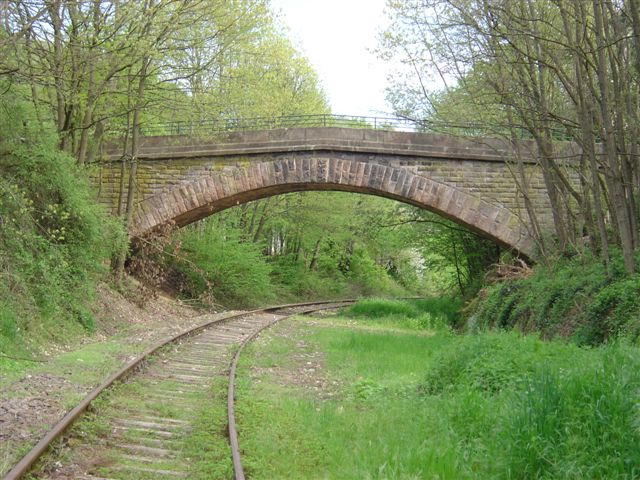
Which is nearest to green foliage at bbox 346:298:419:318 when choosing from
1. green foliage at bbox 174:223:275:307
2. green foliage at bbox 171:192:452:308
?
green foliage at bbox 171:192:452:308

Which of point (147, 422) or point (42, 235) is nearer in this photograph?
point (147, 422)

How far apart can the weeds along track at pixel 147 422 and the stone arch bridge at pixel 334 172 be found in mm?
9128

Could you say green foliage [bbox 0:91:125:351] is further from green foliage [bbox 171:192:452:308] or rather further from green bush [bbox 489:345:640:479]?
green bush [bbox 489:345:640:479]

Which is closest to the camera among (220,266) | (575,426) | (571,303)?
(575,426)

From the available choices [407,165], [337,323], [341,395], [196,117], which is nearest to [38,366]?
[341,395]

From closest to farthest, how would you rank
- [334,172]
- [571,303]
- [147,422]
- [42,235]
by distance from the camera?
[147,422]
[571,303]
[42,235]
[334,172]

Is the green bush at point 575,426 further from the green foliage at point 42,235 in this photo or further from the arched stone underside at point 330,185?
the arched stone underside at point 330,185

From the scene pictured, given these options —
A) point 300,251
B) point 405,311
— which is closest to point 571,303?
point 405,311

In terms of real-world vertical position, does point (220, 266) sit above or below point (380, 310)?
above

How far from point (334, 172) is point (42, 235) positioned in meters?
8.65

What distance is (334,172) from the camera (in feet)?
63.7

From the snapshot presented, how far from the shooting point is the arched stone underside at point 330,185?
18.8 metres

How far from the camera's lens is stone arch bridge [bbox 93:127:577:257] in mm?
18859

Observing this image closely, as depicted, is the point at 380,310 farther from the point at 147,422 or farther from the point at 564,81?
the point at 147,422
